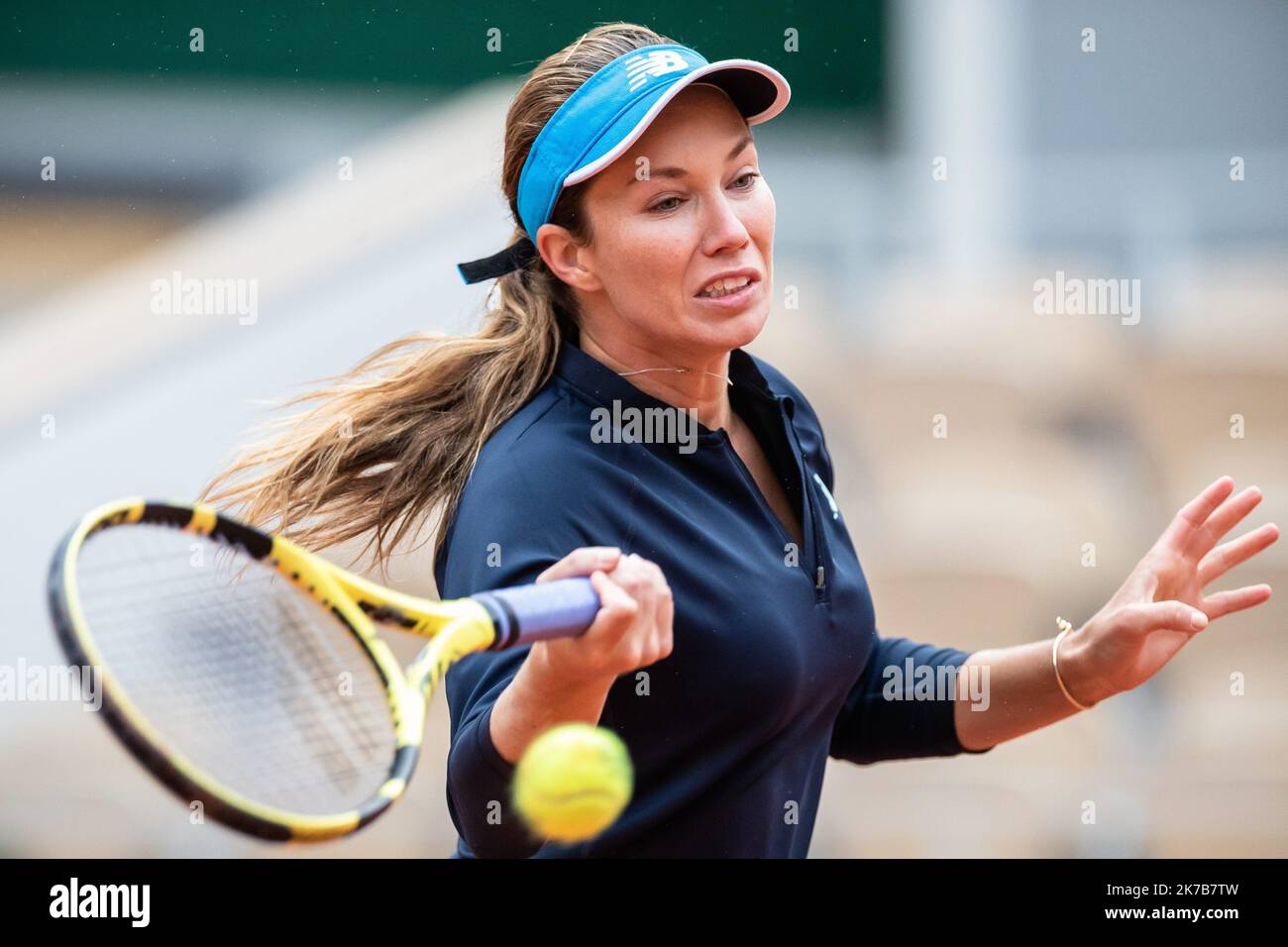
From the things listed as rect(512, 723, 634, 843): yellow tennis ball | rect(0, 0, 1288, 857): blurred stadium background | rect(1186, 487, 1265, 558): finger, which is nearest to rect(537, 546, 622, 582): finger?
rect(512, 723, 634, 843): yellow tennis ball

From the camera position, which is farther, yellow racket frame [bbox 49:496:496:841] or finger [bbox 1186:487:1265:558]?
finger [bbox 1186:487:1265:558]

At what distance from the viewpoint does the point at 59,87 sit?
14.9 ft

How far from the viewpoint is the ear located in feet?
5.09

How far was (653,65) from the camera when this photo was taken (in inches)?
59.8

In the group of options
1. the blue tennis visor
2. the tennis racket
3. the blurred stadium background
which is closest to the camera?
the tennis racket

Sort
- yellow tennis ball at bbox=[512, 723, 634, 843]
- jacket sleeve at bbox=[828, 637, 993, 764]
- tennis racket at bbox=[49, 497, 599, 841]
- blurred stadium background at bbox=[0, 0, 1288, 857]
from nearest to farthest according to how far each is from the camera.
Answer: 1. tennis racket at bbox=[49, 497, 599, 841]
2. yellow tennis ball at bbox=[512, 723, 634, 843]
3. jacket sleeve at bbox=[828, 637, 993, 764]
4. blurred stadium background at bbox=[0, 0, 1288, 857]

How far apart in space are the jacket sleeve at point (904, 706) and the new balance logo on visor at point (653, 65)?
0.70 m

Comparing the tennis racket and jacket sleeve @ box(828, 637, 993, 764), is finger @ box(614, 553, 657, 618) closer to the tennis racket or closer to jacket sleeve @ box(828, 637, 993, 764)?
the tennis racket

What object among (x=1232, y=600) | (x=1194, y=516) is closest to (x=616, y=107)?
(x=1194, y=516)

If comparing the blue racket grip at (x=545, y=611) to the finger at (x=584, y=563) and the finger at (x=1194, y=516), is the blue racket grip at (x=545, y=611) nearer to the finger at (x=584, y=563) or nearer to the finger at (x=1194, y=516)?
the finger at (x=584, y=563)

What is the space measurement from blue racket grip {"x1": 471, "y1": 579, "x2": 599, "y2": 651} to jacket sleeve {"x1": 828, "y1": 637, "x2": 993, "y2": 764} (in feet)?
2.17

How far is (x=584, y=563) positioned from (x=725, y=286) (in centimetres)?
37

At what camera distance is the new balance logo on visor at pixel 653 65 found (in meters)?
1.51

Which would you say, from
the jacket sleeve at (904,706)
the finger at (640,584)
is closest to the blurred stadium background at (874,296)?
the jacket sleeve at (904,706)
